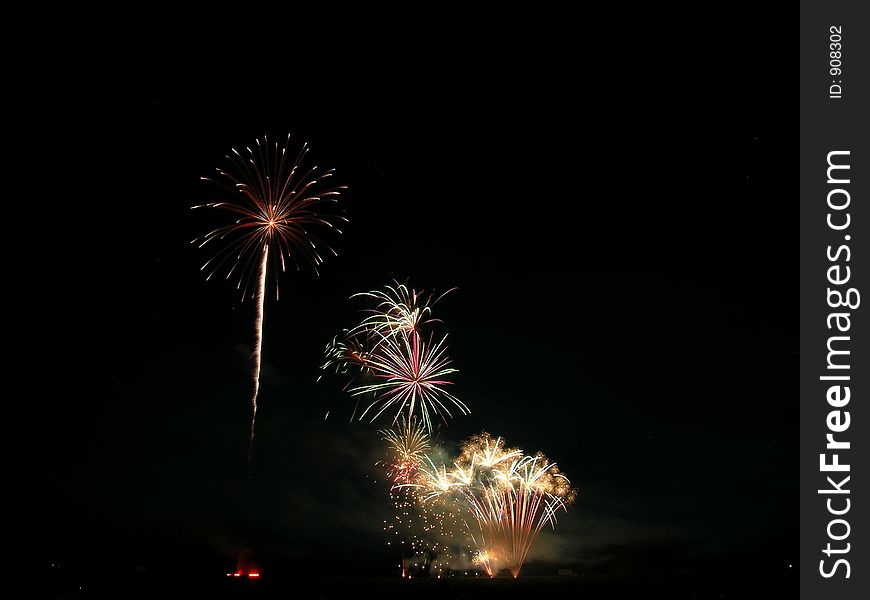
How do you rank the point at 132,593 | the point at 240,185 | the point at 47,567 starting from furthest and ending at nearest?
the point at 47,567 → the point at 132,593 → the point at 240,185

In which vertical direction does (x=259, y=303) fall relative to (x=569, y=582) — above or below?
above

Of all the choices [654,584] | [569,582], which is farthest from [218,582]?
[654,584]

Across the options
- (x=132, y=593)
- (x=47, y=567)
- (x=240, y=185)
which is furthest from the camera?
(x=47, y=567)

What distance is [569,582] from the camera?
43.2 m

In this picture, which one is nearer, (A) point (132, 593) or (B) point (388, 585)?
(A) point (132, 593)
